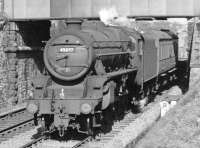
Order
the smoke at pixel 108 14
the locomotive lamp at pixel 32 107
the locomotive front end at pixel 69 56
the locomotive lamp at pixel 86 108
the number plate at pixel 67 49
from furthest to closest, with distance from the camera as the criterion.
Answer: the smoke at pixel 108 14 < the number plate at pixel 67 49 < the locomotive front end at pixel 69 56 < the locomotive lamp at pixel 32 107 < the locomotive lamp at pixel 86 108

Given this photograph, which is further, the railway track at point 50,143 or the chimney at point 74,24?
the chimney at point 74,24

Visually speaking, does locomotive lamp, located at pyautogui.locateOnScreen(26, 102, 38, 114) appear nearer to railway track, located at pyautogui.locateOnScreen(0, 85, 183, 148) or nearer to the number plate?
railway track, located at pyautogui.locateOnScreen(0, 85, 183, 148)

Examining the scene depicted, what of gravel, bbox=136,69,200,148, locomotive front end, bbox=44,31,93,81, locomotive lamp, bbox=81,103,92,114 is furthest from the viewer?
locomotive front end, bbox=44,31,93,81

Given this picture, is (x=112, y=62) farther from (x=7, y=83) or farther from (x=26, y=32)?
(x=26, y=32)

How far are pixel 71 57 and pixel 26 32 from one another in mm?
10070

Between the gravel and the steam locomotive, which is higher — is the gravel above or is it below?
below

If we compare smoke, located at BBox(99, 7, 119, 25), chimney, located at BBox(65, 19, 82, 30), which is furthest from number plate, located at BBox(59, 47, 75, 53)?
smoke, located at BBox(99, 7, 119, 25)

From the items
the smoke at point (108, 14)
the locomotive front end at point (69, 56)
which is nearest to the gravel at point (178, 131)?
the locomotive front end at point (69, 56)

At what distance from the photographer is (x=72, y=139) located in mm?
11773

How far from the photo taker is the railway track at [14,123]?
43.6 ft

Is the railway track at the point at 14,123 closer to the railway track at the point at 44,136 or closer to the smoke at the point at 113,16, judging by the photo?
the railway track at the point at 44,136

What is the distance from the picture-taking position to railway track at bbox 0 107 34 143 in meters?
13.3

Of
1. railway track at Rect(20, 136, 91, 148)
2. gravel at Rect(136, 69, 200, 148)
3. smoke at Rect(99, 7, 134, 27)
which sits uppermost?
smoke at Rect(99, 7, 134, 27)

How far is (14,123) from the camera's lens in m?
14.9
